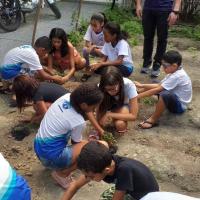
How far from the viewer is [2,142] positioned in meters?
4.22

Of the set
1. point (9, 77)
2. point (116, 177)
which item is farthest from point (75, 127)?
point (9, 77)

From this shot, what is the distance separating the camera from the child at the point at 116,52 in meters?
5.22

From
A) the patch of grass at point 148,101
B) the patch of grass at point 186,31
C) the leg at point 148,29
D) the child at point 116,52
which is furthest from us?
the patch of grass at point 186,31

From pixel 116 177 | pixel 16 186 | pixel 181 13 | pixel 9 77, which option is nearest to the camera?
pixel 16 186

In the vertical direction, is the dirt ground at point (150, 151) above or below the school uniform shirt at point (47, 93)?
below

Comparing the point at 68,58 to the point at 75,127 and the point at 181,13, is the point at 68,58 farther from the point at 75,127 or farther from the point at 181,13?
the point at 181,13

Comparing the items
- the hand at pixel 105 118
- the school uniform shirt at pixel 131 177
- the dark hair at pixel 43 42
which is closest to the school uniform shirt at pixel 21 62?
the dark hair at pixel 43 42

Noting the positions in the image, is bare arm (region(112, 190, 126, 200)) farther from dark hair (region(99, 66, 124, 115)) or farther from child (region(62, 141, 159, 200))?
dark hair (region(99, 66, 124, 115))

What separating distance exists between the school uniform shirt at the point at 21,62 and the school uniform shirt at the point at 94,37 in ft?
4.23

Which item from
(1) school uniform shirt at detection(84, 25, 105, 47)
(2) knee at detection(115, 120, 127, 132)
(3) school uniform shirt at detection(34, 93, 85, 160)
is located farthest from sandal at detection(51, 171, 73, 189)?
(1) school uniform shirt at detection(84, 25, 105, 47)

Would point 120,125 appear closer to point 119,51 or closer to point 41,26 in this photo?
point 119,51

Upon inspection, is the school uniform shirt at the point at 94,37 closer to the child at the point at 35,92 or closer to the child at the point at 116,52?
the child at the point at 116,52

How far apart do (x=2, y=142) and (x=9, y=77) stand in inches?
41.6

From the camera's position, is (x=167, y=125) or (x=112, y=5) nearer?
(x=167, y=125)
